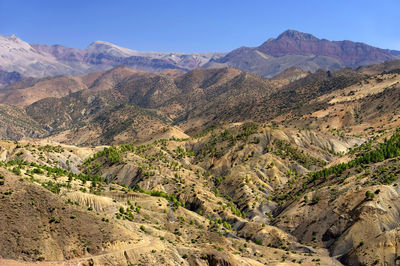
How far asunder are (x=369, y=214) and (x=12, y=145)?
133 m

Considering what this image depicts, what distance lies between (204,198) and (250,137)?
5745 cm

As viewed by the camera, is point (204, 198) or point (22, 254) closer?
point (22, 254)

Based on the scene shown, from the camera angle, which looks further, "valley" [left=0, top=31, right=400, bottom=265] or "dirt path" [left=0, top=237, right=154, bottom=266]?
"valley" [left=0, top=31, right=400, bottom=265]

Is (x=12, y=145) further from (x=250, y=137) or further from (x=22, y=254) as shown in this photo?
(x=22, y=254)

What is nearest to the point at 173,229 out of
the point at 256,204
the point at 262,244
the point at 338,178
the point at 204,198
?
the point at 262,244

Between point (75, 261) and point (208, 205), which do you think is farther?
point (208, 205)

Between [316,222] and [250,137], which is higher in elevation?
[250,137]

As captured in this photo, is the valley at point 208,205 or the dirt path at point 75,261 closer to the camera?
the dirt path at point 75,261

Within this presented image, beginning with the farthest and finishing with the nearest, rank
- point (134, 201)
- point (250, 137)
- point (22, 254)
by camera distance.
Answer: point (250, 137), point (134, 201), point (22, 254)

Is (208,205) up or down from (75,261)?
down

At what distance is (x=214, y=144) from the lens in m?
190

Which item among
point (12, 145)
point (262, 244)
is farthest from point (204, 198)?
point (12, 145)

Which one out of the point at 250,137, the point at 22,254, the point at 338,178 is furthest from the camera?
the point at 250,137

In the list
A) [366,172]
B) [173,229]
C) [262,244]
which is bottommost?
[262,244]
